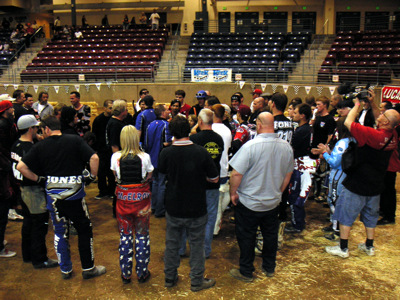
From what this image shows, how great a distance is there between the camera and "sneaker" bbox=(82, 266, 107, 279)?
4.03m

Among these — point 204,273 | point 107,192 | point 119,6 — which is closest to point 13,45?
point 119,6

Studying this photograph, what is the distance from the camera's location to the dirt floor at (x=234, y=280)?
3.78 meters

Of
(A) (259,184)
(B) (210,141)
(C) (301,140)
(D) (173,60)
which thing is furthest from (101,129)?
(D) (173,60)

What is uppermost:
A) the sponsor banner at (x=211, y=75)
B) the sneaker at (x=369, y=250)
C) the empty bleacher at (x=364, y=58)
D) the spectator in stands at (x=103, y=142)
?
the empty bleacher at (x=364, y=58)

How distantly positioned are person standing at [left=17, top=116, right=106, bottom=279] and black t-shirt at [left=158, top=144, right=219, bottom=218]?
0.88 m

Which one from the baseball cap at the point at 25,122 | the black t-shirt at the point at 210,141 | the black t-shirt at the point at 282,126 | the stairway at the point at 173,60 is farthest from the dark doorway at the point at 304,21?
the baseball cap at the point at 25,122

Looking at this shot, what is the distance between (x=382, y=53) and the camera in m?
17.3

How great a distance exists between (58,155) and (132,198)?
0.90 meters

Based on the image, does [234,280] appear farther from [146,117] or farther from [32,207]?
[146,117]

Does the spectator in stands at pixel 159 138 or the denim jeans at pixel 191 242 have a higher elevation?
the spectator in stands at pixel 159 138

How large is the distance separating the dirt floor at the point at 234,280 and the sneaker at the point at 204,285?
48mm

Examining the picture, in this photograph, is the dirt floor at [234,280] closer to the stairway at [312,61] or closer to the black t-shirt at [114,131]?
the black t-shirt at [114,131]

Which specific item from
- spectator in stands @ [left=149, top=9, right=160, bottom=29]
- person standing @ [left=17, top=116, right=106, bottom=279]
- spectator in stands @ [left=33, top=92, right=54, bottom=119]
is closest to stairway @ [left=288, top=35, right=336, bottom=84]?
spectator in stands @ [left=149, top=9, right=160, bottom=29]

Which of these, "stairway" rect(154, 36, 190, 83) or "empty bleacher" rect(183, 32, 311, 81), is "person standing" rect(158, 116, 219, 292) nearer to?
"empty bleacher" rect(183, 32, 311, 81)
